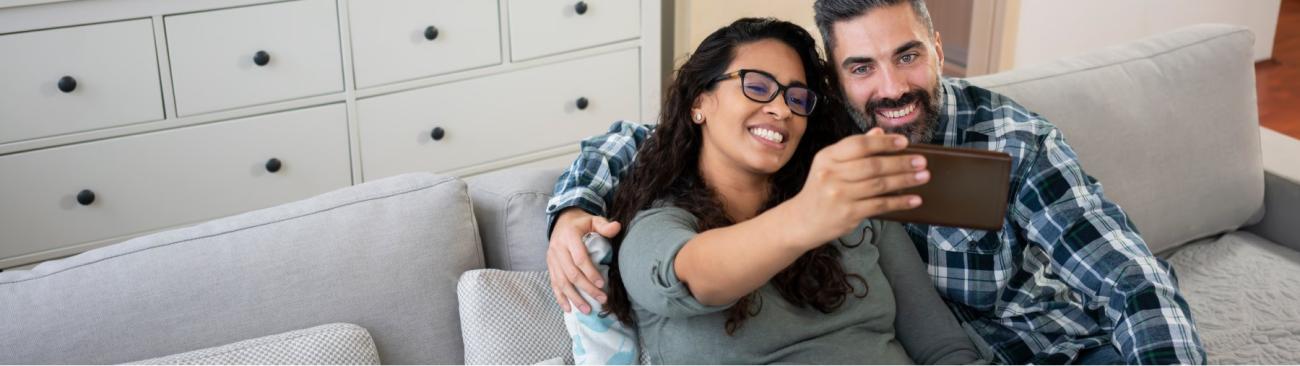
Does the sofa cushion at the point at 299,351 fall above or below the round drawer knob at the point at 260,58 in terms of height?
below

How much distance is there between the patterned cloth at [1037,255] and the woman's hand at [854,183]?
0.59m

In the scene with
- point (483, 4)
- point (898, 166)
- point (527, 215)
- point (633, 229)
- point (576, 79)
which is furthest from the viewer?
point (576, 79)

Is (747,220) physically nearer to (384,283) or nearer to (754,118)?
(754,118)

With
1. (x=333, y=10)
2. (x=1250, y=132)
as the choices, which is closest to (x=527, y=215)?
(x=333, y=10)

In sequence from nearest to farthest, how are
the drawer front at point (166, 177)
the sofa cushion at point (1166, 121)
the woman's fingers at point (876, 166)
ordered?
the woman's fingers at point (876, 166)
the sofa cushion at point (1166, 121)
the drawer front at point (166, 177)

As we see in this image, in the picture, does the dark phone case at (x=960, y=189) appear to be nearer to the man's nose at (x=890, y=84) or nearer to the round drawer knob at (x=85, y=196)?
the man's nose at (x=890, y=84)

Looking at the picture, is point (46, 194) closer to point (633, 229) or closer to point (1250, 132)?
point (633, 229)

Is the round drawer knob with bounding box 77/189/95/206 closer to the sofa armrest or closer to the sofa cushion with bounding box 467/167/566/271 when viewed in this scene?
the sofa cushion with bounding box 467/167/566/271

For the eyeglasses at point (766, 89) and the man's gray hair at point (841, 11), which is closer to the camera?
the eyeglasses at point (766, 89)

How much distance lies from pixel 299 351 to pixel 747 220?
58cm

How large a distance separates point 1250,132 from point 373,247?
1.69m

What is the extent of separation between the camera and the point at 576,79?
3.29m

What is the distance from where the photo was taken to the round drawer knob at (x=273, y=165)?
9.67 feet

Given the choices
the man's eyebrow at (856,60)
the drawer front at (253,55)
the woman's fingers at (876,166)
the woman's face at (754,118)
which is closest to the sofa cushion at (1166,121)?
the man's eyebrow at (856,60)
